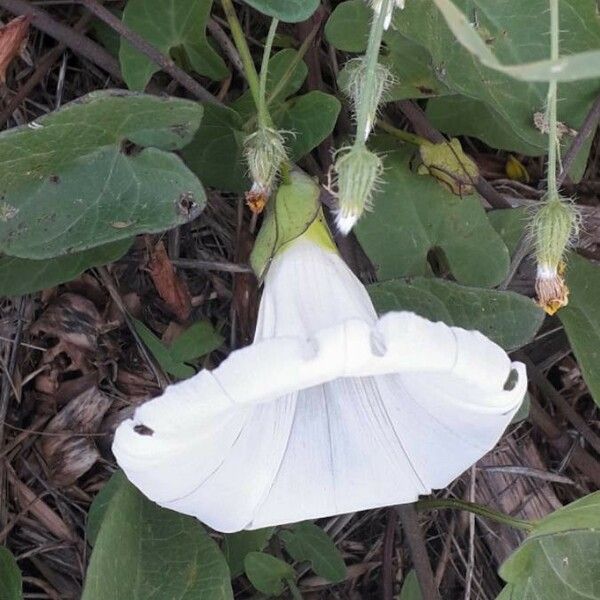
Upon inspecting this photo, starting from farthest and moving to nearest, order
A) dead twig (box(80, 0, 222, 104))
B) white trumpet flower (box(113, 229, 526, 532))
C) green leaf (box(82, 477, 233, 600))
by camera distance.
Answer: dead twig (box(80, 0, 222, 104)), green leaf (box(82, 477, 233, 600)), white trumpet flower (box(113, 229, 526, 532))

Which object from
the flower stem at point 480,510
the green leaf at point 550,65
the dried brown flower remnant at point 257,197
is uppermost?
the green leaf at point 550,65

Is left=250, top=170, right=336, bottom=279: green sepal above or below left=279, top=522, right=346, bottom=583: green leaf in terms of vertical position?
above

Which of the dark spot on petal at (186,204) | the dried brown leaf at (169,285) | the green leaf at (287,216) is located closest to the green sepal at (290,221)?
the green leaf at (287,216)

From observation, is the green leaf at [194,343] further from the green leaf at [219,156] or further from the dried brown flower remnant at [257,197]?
the dried brown flower remnant at [257,197]

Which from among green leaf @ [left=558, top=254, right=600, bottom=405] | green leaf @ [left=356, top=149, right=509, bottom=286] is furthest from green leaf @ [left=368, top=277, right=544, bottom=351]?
green leaf @ [left=558, top=254, right=600, bottom=405]

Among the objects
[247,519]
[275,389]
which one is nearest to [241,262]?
[247,519]

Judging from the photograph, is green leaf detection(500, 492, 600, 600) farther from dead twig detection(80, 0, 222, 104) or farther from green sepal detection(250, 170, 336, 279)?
dead twig detection(80, 0, 222, 104)

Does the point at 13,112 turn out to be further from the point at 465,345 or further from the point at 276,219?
the point at 465,345
